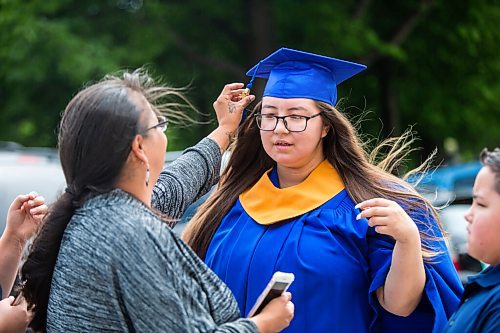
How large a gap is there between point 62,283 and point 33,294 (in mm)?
208

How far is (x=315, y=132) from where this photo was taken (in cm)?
356

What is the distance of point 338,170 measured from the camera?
11.8 ft

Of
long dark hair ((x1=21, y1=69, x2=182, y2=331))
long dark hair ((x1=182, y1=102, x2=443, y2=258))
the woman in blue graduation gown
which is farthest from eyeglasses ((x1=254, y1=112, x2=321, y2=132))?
long dark hair ((x1=21, y1=69, x2=182, y2=331))

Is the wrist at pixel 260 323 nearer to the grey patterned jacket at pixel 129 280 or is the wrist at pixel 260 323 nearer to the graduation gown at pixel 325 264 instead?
the grey patterned jacket at pixel 129 280

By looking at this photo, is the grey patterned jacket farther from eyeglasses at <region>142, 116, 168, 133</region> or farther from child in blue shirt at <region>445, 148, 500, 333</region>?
child in blue shirt at <region>445, 148, 500, 333</region>

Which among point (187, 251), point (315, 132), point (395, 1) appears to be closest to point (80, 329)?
point (187, 251)

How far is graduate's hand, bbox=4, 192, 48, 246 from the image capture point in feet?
10.3

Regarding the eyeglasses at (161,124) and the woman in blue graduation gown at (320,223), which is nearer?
the eyeglasses at (161,124)

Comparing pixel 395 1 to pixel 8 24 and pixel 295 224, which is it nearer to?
pixel 8 24

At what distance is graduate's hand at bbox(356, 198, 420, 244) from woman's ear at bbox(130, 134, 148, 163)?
2.72 feet

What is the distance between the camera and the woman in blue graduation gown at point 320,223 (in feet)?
10.6

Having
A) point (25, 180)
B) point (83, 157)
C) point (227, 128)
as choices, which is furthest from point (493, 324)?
point (25, 180)

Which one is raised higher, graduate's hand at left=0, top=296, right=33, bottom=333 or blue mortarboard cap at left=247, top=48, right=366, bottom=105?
blue mortarboard cap at left=247, top=48, right=366, bottom=105

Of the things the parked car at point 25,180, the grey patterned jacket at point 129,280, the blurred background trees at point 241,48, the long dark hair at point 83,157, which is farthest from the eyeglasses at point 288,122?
the blurred background trees at point 241,48
